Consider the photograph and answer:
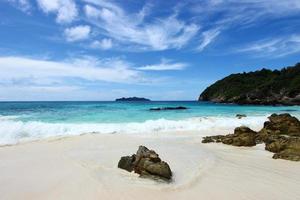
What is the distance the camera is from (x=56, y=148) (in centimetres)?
1151

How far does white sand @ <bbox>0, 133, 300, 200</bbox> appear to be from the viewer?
20.5 feet

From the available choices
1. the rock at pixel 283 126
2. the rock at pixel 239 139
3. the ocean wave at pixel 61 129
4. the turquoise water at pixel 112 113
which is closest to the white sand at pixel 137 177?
the rock at pixel 239 139

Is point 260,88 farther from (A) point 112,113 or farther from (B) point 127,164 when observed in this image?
(B) point 127,164

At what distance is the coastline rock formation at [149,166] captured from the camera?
7.08 meters

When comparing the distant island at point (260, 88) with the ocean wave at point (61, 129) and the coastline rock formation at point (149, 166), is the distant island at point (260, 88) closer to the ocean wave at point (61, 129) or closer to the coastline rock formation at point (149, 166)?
the ocean wave at point (61, 129)

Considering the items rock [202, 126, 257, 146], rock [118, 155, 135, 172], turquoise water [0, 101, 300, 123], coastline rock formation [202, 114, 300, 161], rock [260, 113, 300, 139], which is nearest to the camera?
rock [118, 155, 135, 172]

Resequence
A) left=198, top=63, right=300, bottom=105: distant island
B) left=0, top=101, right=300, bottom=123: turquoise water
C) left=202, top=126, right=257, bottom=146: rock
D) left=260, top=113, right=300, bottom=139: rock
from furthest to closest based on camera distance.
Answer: left=198, top=63, right=300, bottom=105: distant island
left=0, top=101, right=300, bottom=123: turquoise water
left=260, top=113, right=300, bottom=139: rock
left=202, top=126, right=257, bottom=146: rock

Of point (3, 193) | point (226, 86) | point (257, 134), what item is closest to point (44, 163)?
point (3, 193)

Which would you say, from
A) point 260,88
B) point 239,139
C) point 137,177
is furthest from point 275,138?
point 260,88

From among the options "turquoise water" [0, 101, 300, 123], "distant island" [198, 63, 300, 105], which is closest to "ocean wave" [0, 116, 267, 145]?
"turquoise water" [0, 101, 300, 123]

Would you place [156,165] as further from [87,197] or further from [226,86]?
[226,86]

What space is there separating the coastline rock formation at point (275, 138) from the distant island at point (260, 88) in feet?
182

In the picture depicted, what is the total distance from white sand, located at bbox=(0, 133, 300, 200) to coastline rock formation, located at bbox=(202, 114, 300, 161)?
44cm

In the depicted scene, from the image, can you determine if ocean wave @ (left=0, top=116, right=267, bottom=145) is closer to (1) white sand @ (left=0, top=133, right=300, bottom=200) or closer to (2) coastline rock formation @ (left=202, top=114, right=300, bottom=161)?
(1) white sand @ (left=0, top=133, right=300, bottom=200)
